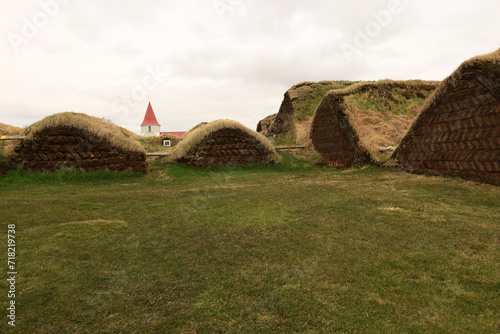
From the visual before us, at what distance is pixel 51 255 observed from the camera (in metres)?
3.23

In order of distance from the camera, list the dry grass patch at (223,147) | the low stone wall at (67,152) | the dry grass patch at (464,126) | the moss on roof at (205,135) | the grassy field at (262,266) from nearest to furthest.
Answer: the grassy field at (262,266), the dry grass patch at (464,126), the low stone wall at (67,152), the moss on roof at (205,135), the dry grass patch at (223,147)

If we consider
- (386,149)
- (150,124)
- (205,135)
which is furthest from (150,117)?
(386,149)

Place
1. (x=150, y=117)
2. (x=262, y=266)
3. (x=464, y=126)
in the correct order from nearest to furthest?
(x=262, y=266) < (x=464, y=126) < (x=150, y=117)

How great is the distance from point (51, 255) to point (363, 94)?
12337mm

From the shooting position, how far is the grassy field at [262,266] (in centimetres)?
206

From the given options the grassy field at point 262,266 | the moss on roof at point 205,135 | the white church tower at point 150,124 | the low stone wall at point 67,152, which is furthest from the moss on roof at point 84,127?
the white church tower at point 150,124

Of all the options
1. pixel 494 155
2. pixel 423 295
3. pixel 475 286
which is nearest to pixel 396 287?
pixel 423 295

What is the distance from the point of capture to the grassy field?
206 centimetres

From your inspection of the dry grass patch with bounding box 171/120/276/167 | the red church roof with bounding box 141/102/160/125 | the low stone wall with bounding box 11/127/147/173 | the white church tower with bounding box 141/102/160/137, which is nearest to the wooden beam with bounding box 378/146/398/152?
the dry grass patch with bounding box 171/120/276/167

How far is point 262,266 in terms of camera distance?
2.87 meters

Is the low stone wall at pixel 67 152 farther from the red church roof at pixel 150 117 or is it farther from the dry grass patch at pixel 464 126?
the red church roof at pixel 150 117

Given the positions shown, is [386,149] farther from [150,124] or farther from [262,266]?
[150,124]

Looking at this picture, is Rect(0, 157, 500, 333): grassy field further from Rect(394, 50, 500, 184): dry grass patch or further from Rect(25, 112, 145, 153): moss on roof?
Rect(25, 112, 145, 153): moss on roof

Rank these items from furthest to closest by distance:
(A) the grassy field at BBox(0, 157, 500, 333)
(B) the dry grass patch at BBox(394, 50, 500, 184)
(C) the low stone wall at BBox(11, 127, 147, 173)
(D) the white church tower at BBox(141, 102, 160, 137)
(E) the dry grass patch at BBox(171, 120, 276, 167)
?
(D) the white church tower at BBox(141, 102, 160, 137) → (E) the dry grass patch at BBox(171, 120, 276, 167) → (C) the low stone wall at BBox(11, 127, 147, 173) → (B) the dry grass patch at BBox(394, 50, 500, 184) → (A) the grassy field at BBox(0, 157, 500, 333)
